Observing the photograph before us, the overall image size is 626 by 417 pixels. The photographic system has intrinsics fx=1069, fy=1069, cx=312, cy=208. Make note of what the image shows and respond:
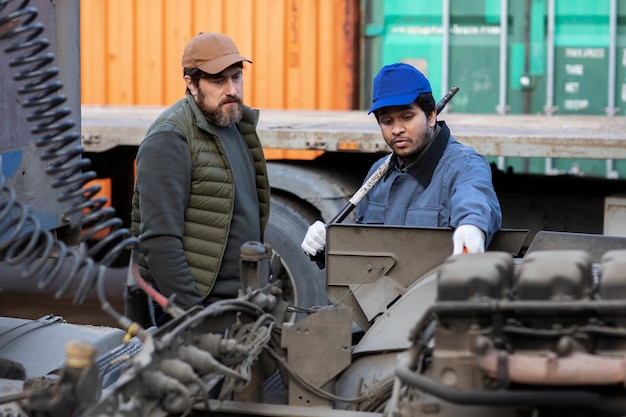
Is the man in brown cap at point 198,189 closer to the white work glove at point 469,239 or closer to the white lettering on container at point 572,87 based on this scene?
Result: the white work glove at point 469,239

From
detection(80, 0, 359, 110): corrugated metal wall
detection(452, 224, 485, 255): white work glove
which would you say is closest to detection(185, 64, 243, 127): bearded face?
detection(452, 224, 485, 255): white work glove

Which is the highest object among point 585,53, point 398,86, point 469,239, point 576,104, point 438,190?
point 585,53

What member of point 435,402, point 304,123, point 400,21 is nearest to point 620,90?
point 400,21

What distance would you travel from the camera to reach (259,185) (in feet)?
14.9

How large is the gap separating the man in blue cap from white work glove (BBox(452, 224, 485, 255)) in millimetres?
268

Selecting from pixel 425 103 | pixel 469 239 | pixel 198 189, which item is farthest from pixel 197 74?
pixel 469 239

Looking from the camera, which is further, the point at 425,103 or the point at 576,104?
the point at 576,104

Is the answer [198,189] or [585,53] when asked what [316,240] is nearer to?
[198,189]

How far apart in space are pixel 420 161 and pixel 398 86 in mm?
300

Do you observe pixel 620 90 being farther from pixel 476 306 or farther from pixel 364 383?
pixel 476 306

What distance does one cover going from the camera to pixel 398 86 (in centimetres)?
390

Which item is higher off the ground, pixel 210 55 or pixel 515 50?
pixel 515 50

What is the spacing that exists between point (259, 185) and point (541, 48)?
3.99 meters

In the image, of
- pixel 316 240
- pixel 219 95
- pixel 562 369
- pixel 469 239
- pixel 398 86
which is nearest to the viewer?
pixel 562 369
